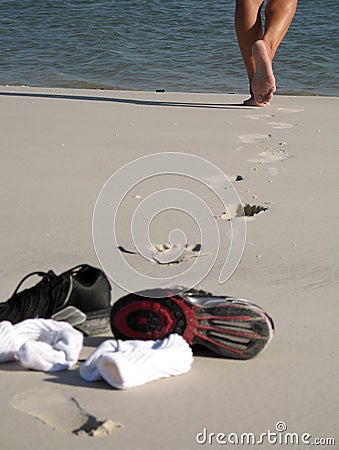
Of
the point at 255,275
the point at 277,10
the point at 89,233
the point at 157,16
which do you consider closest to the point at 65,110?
the point at 277,10

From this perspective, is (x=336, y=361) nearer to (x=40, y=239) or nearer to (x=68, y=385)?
(x=68, y=385)

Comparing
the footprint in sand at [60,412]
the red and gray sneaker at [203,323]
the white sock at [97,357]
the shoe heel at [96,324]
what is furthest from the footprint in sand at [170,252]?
the footprint in sand at [60,412]

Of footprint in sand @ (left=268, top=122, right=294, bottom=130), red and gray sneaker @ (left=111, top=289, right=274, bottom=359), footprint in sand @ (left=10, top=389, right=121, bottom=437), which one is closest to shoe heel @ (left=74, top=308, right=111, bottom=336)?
red and gray sneaker @ (left=111, top=289, right=274, bottom=359)

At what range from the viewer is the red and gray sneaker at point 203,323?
192 cm

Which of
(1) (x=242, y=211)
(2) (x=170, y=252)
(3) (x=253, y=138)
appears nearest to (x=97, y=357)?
(2) (x=170, y=252)

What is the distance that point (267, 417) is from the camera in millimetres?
1697

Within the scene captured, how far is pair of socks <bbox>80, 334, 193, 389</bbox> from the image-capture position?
5.83ft

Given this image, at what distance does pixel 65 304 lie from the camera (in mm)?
2053

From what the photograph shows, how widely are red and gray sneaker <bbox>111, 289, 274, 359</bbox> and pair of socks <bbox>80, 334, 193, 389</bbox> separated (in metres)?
0.06

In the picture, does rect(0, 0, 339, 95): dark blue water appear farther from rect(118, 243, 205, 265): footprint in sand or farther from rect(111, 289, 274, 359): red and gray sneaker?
rect(111, 289, 274, 359): red and gray sneaker

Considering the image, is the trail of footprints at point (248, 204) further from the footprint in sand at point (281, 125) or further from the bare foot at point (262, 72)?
the bare foot at point (262, 72)

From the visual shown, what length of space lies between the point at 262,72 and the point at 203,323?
283cm

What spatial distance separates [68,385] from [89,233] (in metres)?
1.07

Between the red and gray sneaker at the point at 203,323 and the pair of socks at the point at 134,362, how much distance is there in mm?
61
